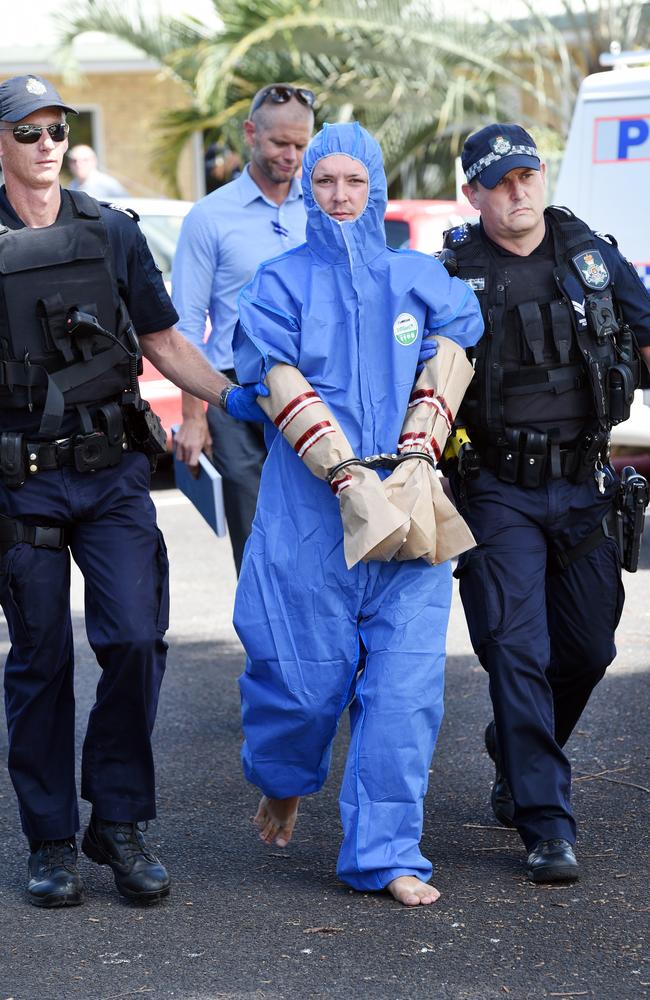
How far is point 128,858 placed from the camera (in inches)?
166

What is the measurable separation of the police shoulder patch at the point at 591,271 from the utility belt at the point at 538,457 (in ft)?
1.37

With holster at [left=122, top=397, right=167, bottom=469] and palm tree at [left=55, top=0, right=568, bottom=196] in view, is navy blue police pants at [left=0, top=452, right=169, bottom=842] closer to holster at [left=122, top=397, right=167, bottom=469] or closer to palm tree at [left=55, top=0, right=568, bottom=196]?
holster at [left=122, top=397, right=167, bottom=469]

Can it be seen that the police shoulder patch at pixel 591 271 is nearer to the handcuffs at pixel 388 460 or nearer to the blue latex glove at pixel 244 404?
the handcuffs at pixel 388 460

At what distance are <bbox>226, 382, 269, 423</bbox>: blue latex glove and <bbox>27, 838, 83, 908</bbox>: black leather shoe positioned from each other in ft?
4.11

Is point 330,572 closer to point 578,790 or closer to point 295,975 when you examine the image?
point 295,975

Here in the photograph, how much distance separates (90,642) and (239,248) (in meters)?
2.02

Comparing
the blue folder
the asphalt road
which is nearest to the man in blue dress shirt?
the blue folder

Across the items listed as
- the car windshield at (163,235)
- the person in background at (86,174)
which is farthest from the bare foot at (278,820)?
the person in background at (86,174)

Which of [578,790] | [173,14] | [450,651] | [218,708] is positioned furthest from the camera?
[173,14]

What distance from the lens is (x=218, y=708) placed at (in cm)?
612

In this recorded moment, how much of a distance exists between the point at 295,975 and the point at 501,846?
40.9 inches

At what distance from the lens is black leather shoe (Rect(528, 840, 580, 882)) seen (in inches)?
164

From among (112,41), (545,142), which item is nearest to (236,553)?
(545,142)

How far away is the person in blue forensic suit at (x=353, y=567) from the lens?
4113 millimetres
